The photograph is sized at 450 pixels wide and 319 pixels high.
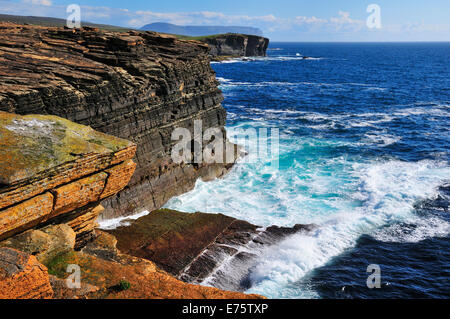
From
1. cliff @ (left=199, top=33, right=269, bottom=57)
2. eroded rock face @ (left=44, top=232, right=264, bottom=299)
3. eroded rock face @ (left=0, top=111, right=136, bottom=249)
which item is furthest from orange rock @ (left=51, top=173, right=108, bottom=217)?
cliff @ (left=199, top=33, right=269, bottom=57)

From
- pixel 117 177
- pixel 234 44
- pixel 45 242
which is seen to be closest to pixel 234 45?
pixel 234 44

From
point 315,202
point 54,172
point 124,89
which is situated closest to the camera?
point 54,172

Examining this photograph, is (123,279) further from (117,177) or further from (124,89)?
(124,89)

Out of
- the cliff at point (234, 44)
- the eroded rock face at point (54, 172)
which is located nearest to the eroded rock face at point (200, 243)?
the eroded rock face at point (54, 172)

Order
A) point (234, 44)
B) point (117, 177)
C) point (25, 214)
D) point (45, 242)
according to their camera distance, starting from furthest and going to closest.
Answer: point (234, 44) < point (117, 177) < point (45, 242) < point (25, 214)

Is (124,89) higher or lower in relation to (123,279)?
higher

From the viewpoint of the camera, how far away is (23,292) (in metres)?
8.55

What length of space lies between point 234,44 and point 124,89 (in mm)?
163828

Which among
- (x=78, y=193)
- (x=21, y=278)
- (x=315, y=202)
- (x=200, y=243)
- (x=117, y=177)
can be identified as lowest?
(x=200, y=243)

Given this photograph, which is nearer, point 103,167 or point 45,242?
point 45,242

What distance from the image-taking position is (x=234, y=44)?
582 feet

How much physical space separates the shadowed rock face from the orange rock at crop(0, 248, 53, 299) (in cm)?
1091
